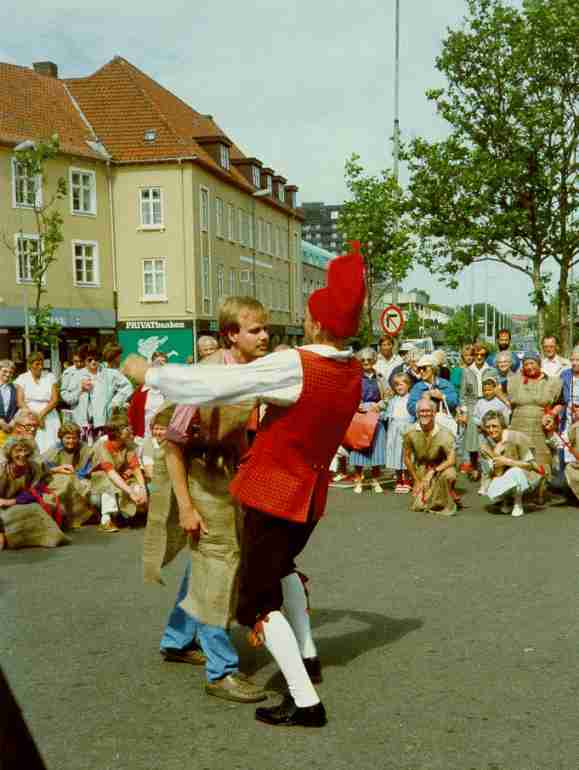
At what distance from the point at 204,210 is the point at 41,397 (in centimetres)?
3699

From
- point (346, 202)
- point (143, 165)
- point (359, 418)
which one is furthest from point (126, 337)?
point (359, 418)

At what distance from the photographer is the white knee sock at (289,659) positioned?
4.27m

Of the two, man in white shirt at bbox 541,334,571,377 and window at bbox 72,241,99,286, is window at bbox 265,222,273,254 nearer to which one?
window at bbox 72,241,99,286

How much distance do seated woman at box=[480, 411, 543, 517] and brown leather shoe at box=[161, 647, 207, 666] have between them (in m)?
6.43

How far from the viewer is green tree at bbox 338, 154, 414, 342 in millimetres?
29375

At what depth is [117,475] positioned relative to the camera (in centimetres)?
1066

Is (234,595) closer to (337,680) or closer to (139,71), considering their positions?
(337,680)

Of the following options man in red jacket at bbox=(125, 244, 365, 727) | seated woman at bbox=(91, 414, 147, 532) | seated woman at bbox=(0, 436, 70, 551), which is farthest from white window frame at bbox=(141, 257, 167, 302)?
man in red jacket at bbox=(125, 244, 365, 727)

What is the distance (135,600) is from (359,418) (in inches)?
285

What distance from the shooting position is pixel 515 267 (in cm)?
3028

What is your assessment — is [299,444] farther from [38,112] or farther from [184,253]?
[38,112]

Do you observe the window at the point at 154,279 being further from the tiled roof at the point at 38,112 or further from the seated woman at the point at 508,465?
the seated woman at the point at 508,465

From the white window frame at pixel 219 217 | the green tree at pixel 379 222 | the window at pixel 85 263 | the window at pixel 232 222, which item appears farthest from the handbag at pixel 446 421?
the window at pixel 232 222

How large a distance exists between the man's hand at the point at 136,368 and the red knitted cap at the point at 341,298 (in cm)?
77
